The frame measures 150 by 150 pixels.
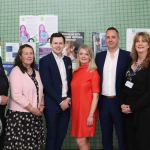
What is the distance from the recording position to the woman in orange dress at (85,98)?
3100mm

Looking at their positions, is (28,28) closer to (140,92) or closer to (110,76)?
(110,76)

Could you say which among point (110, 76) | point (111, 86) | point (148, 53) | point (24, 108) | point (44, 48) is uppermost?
point (44, 48)

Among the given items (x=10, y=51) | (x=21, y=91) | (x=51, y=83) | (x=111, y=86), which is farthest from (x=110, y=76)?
(x=10, y=51)

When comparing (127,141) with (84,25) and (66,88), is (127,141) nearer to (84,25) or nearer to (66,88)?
(66,88)

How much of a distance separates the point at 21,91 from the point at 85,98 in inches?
26.5

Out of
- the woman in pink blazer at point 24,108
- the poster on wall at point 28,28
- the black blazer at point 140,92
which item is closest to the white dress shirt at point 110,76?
the black blazer at point 140,92

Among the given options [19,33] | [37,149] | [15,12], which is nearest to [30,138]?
[37,149]

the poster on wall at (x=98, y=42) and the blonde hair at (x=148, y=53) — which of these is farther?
the poster on wall at (x=98, y=42)

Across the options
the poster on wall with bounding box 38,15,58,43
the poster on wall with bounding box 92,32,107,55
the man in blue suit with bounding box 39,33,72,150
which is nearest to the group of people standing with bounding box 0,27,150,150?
the man in blue suit with bounding box 39,33,72,150

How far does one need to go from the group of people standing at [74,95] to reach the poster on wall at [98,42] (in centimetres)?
72

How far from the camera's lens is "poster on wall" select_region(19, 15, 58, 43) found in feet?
13.1

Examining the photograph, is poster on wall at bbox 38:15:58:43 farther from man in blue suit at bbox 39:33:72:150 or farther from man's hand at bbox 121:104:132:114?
man's hand at bbox 121:104:132:114

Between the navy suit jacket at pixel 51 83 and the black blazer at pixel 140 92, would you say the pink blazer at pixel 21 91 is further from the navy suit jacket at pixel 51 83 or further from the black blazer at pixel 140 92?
the black blazer at pixel 140 92

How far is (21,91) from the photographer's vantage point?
9.91 ft
